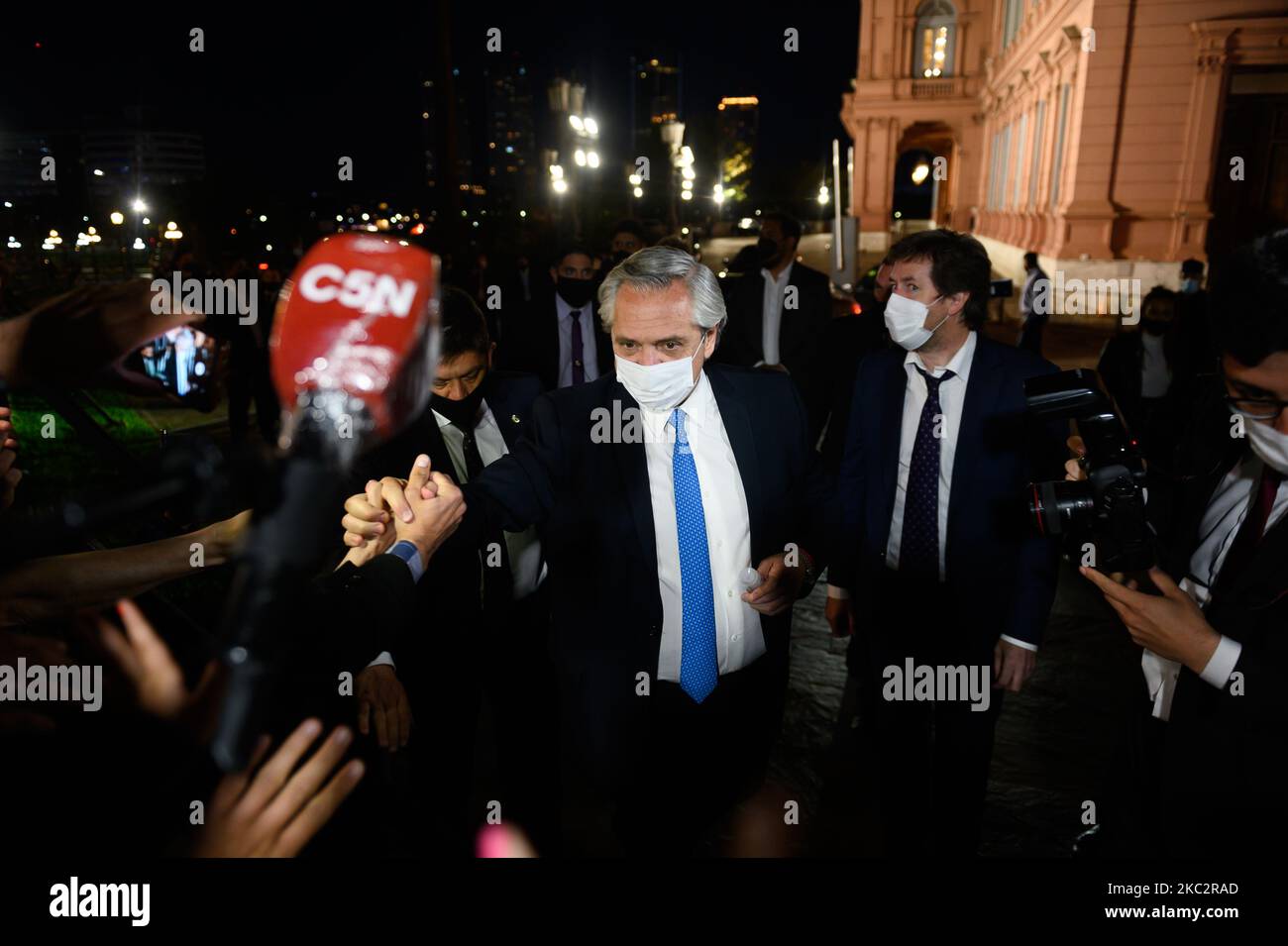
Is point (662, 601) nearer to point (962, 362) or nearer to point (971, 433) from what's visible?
point (971, 433)

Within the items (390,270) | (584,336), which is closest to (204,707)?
(390,270)

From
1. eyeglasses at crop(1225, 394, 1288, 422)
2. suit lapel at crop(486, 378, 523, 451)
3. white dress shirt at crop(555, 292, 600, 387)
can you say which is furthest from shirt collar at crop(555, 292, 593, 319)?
eyeglasses at crop(1225, 394, 1288, 422)

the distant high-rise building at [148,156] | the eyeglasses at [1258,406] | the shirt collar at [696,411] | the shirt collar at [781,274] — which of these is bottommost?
the shirt collar at [696,411]

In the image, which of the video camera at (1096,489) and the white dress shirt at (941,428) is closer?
the video camera at (1096,489)

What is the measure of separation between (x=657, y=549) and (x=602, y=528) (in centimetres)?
17

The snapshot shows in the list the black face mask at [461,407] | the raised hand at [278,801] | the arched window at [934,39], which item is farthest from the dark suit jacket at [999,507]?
the arched window at [934,39]

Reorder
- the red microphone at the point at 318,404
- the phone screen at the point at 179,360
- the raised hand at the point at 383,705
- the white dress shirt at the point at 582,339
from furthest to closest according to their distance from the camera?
the white dress shirt at the point at 582,339 < the raised hand at the point at 383,705 < the phone screen at the point at 179,360 < the red microphone at the point at 318,404

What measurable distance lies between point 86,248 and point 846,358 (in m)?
56.8

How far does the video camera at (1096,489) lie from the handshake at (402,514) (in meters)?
1.43

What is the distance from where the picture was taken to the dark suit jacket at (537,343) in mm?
5828

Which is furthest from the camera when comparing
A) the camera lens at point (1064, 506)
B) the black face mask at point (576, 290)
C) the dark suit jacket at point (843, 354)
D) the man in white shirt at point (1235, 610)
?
the black face mask at point (576, 290)

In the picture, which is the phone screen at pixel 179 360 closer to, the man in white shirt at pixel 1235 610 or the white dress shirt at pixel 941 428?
the man in white shirt at pixel 1235 610

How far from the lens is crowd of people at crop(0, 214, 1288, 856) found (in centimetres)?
131

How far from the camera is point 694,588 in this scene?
7.86 ft
